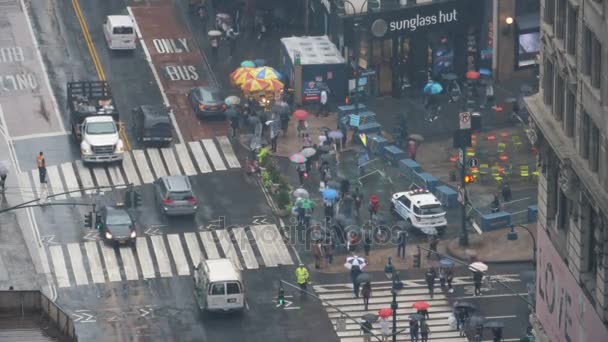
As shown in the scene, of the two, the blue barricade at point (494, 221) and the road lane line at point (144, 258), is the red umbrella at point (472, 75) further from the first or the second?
the road lane line at point (144, 258)

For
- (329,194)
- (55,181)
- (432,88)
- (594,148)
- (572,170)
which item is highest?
(594,148)

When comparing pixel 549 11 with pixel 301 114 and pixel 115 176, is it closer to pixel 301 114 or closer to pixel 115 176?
pixel 115 176

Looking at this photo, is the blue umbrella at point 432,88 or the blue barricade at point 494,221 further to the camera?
the blue umbrella at point 432,88

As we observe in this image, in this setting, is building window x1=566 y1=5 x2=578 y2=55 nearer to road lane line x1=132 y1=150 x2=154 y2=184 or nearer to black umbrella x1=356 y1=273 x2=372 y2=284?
black umbrella x1=356 y1=273 x2=372 y2=284

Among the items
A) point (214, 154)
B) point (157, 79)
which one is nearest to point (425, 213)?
point (214, 154)

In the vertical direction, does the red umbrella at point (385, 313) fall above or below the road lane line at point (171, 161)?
above

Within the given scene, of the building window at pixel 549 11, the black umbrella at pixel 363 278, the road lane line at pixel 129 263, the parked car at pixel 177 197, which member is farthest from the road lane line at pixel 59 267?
the building window at pixel 549 11
